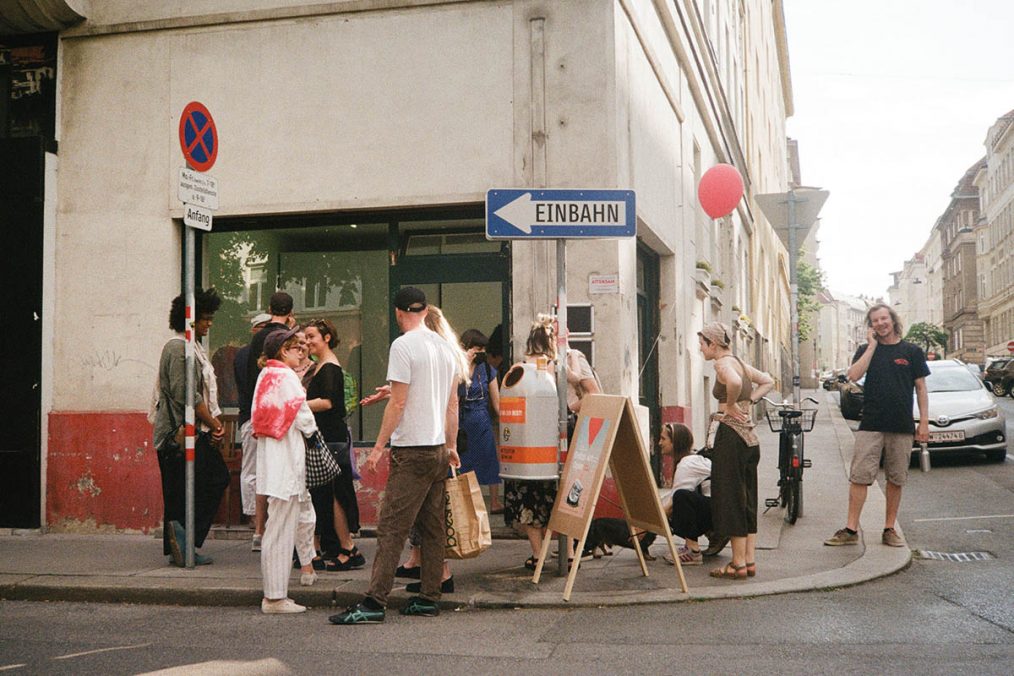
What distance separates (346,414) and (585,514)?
7.48 ft

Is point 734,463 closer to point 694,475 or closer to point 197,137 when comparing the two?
point 694,475

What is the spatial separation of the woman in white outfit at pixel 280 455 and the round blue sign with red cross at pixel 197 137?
68.5 inches

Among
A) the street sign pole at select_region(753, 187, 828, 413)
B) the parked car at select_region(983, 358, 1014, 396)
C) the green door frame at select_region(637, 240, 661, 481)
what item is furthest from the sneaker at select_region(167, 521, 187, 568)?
the parked car at select_region(983, 358, 1014, 396)

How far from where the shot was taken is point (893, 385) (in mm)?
8531

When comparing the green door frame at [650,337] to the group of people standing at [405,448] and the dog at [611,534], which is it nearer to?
the group of people standing at [405,448]

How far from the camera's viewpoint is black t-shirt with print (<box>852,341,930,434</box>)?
8516 mm

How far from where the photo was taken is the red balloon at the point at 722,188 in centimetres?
1256

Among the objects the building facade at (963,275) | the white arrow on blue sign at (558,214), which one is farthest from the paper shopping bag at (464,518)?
the building facade at (963,275)

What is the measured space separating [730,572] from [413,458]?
246 centimetres

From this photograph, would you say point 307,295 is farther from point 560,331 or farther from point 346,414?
point 560,331

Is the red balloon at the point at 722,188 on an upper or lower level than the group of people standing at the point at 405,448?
upper

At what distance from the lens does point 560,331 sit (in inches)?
291

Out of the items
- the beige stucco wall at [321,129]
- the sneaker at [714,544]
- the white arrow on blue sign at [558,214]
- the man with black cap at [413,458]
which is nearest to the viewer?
the man with black cap at [413,458]

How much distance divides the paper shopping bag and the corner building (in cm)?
257
